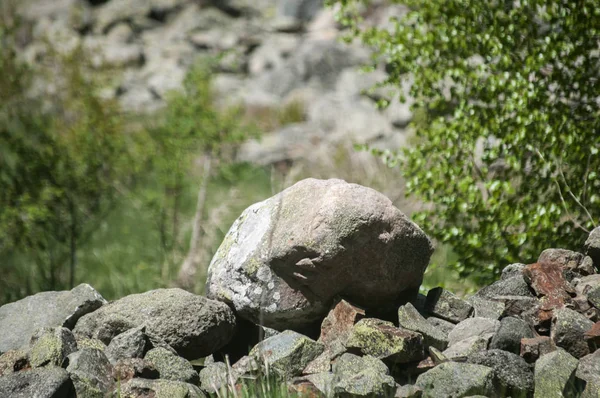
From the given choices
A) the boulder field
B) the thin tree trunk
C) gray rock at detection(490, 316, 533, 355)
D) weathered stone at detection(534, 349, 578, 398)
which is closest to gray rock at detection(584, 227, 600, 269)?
the boulder field

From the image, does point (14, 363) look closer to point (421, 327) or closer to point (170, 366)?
point (170, 366)

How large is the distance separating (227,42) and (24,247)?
72.8 feet

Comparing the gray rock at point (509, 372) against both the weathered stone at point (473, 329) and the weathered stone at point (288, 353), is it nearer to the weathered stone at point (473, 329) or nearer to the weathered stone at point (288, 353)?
the weathered stone at point (473, 329)

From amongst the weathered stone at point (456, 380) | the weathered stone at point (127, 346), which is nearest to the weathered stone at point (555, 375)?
the weathered stone at point (456, 380)

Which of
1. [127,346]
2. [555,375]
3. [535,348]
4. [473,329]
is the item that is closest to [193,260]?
[127,346]

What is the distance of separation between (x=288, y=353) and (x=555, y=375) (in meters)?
1.20

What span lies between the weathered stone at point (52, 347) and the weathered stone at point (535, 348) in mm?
2139

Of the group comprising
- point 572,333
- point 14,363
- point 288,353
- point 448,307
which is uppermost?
point 572,333

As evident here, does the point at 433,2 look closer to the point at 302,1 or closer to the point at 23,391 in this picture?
the point at 23,391

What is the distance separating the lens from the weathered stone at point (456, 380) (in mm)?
3146

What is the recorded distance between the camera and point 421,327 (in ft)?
11.8

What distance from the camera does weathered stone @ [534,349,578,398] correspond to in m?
3.13

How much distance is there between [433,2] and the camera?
5492 mm

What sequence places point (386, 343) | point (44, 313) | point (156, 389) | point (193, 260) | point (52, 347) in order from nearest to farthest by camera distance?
point (156, 389)
point (386, 343)
point (52, 347)
point (44, 313)
point (193, 260)
